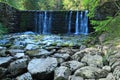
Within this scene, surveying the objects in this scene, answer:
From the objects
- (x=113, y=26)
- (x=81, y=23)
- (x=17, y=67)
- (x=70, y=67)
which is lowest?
(x=17, y=67)

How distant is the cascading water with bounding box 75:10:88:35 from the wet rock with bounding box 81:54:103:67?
8886mm

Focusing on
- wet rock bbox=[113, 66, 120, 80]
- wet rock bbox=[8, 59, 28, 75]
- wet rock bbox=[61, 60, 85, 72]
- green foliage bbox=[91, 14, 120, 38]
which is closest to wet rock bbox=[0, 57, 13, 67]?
wet rock bbox=[8, 59, 28, 75]

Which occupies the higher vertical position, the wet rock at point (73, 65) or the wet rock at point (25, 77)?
the wet rock at point (73, 65)

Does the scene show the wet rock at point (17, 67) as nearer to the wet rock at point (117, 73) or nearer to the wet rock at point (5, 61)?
the wet rock at point (5, 61)

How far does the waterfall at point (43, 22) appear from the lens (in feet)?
55.6

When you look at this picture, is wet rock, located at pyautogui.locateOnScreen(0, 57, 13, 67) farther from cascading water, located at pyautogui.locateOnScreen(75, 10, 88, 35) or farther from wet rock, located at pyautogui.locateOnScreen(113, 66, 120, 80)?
cascading water, located at pyautogui.locateOnScreen(75, 10, 88, 35)

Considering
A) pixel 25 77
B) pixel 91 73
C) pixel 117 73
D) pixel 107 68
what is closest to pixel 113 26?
pixel 117 73

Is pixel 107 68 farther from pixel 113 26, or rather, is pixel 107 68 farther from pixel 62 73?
pixel 113 26

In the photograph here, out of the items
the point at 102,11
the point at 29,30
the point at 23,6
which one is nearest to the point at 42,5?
the point at 23,6

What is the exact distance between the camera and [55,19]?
17.1 metres

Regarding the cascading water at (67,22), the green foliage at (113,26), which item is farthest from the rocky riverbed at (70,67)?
the cascading water at (67,22)

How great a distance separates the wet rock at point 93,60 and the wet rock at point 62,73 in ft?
2.43

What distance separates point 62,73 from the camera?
5.66 meters

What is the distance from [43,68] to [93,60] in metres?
1.35
